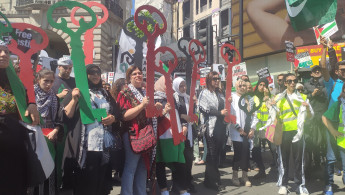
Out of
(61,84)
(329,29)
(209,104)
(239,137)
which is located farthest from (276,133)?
(61,84)

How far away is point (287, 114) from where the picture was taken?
14.8 ft

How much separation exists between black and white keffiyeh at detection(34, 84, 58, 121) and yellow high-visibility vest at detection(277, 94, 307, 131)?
3.14m

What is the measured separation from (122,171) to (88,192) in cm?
43

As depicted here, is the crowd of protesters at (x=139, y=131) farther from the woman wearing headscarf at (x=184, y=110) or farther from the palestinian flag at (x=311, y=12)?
the palestinian flag at (x=311, y=12)

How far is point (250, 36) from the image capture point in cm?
1367

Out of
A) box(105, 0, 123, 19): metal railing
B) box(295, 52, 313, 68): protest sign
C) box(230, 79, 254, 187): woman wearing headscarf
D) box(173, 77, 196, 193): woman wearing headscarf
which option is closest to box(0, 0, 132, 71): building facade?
box(105, 0, 123, 19): metal railing

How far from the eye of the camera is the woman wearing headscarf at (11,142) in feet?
7.47

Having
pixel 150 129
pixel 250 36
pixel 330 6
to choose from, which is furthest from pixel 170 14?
pixel 150 129

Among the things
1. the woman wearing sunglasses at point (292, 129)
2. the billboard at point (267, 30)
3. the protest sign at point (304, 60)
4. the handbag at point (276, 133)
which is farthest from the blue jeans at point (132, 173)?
the billboard at point (267, 30)

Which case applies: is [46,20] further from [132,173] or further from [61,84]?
[132,173]

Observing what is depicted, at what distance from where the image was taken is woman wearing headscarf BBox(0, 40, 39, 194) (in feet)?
7.47

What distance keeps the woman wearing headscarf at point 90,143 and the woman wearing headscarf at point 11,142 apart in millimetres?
687

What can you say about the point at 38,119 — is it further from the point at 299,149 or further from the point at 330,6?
the point at 330,6

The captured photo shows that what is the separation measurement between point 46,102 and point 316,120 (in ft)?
13.9
